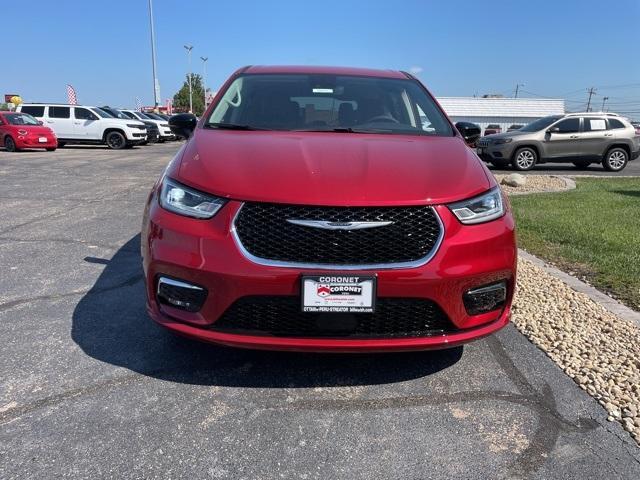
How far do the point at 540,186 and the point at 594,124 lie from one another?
6093 millimetres

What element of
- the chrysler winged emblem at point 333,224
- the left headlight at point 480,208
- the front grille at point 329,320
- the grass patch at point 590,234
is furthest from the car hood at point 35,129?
the left headlight at point 480,208

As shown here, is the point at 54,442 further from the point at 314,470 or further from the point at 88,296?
the point at 88,296

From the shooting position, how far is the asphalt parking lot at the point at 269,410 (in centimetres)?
215

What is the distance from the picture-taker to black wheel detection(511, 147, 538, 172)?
50.5ft

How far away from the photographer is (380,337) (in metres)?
2.50

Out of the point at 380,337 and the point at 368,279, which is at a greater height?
the point at 368,279

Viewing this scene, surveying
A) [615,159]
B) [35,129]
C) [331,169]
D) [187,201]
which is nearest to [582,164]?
[615,159]

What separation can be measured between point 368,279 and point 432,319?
16.4 inches

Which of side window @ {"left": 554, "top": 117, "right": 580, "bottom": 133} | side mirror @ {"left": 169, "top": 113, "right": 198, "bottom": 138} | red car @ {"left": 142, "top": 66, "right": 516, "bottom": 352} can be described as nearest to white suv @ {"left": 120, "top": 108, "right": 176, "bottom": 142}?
side window @ {"left": 554, "top": 117, "right": 580, "bottom": 133}

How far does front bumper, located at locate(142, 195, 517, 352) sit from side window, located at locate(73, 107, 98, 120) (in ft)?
71.5

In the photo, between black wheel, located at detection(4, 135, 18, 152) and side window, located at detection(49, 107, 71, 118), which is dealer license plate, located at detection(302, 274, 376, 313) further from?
side window, located at detection(49, 107, 71, 118)

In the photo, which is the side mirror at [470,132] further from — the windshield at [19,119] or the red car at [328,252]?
the windshield at [19,119]

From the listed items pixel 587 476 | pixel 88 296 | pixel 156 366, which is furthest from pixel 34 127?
pixel 587 476

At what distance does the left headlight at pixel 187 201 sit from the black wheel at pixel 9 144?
19842mm
